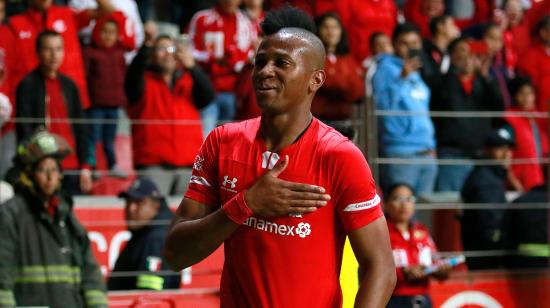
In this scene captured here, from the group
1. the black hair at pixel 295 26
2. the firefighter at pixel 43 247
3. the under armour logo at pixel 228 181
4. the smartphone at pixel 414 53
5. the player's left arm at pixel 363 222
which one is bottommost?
the firefighter at pixel 43 247

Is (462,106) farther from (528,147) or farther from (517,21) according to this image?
(517,21)

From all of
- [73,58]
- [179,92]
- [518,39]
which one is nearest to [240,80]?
[179,92]

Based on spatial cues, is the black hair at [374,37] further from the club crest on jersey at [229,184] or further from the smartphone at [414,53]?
the club crest on jersey at [229,184]

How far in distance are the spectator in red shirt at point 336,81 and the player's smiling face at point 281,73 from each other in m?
4.64

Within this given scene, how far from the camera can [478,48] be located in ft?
40.6

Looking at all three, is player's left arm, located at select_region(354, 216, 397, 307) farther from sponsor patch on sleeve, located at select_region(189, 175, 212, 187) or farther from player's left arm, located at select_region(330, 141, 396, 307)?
sponsor patch on sleeve, located at select_region(189, 175, 212, 187)

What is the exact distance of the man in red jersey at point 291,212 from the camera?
4.30 meters

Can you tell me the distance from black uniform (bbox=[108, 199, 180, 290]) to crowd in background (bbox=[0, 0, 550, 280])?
3.24 ft

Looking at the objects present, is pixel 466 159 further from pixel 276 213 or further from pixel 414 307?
pixel 276 213

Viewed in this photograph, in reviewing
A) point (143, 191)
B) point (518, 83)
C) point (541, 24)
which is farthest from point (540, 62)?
point (143, 191)

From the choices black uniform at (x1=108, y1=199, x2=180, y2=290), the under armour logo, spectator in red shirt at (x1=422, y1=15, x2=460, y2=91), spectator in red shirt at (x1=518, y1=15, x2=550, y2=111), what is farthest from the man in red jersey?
spectator in red shirt at (x1=518, y1=15, x2=550, y2=111)

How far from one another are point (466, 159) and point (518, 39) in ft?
13.2

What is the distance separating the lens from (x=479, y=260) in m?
9.66

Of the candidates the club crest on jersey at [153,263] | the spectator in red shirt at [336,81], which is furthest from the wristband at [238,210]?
the spectator in red shirt at [336,81]
